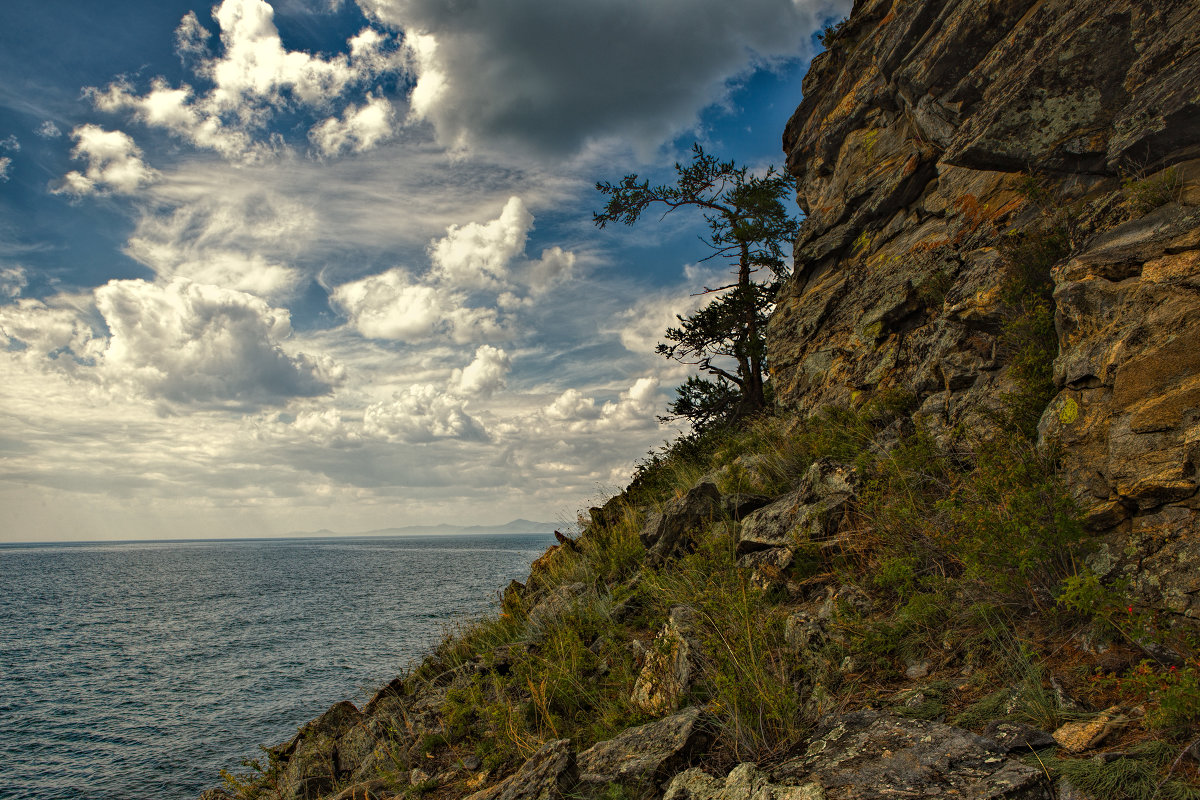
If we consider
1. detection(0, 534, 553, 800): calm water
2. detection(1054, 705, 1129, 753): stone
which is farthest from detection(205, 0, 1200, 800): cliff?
detection(0, 534, 553, 800): calm water

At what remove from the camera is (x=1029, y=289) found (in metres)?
6.93

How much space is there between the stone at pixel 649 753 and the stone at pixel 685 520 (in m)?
4.49

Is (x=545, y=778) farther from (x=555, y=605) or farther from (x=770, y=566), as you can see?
(x=555, y=605)

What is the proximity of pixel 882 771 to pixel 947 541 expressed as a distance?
2415mm

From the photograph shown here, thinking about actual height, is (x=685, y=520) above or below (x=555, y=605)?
above

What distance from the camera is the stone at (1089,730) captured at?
119 inches

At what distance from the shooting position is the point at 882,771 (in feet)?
10.6

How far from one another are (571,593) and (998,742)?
27.0 feet

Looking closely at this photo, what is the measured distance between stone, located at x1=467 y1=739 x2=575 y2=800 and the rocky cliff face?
4.28 m

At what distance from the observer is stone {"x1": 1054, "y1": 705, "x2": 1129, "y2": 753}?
303 cm

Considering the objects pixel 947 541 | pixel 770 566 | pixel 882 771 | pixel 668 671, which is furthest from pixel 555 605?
pixel 882 771

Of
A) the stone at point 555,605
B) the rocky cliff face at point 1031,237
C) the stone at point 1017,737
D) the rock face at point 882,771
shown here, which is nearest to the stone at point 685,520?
the stone at point 555,605

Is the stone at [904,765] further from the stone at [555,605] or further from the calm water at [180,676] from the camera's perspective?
the calm water at [180,676]

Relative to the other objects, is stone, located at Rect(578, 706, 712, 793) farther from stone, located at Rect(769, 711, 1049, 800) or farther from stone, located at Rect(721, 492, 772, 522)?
stone, located at Rect(721, 492, 772, 522)
